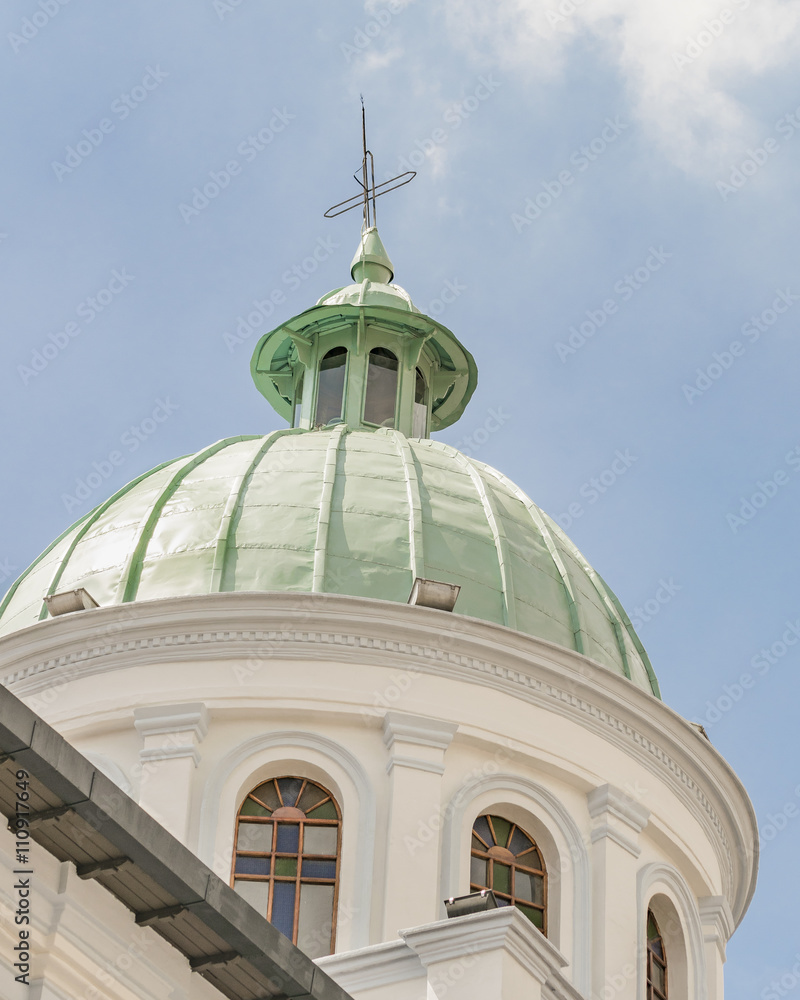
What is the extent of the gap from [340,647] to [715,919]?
278 inches

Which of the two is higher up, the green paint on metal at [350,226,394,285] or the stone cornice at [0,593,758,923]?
the green paint on metal at [350,226,394,285]

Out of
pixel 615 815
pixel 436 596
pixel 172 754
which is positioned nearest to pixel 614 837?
pixel 615 815

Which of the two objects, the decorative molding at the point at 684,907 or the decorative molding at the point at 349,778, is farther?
the decorative molding at the point at 684,907

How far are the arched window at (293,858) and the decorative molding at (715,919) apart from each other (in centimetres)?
631

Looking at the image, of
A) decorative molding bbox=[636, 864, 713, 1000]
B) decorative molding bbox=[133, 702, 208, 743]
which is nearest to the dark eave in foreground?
decorative molding bbox=[133, 702, 208, 743]

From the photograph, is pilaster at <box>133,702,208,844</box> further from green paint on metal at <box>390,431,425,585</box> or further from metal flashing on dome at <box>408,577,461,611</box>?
green paint on metal at <box>390,431,425,585</box>

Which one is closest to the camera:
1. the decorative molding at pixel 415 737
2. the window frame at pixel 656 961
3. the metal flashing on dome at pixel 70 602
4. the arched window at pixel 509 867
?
the arched window at pixel 509 867

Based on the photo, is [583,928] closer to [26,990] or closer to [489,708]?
[489,708]

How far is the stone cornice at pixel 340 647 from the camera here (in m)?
27.3

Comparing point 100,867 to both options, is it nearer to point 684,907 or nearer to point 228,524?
point 228,524

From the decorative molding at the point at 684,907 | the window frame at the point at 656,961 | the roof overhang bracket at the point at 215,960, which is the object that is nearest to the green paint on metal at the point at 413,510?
the decorative molding at the point at 684,907

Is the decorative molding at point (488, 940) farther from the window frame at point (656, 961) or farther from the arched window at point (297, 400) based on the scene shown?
the arched window at point (297, 400)

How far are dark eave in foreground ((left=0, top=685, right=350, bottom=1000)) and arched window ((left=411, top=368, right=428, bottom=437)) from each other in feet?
63.1

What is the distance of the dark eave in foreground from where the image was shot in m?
14.6
